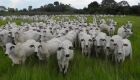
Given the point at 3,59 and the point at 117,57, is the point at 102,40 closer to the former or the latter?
the point at 117,57

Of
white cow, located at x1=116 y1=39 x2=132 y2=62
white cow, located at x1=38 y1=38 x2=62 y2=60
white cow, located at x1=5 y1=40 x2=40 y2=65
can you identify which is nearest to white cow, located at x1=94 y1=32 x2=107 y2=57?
white cow, located at x1=116 y1=39 x2=132 y2=62

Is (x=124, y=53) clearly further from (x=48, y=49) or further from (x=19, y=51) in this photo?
(x=19, y=51)

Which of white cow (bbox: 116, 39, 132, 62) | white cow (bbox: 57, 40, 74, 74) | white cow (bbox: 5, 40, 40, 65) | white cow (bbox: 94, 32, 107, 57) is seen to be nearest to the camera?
white cow (bbox: 57, 40, 74, 74)

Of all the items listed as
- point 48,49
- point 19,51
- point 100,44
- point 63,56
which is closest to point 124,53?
point 100,44

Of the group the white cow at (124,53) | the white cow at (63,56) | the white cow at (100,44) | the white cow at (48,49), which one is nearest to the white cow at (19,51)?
the white cow at (48,49)

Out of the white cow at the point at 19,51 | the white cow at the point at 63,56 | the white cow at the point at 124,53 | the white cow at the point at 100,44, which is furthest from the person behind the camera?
the white cow at the point at 100,44

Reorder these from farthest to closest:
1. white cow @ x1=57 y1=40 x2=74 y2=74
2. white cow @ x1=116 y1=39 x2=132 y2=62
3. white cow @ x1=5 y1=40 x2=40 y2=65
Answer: white cow @ x1=5 y1=40 x2=40 y2=65 < white cow @ x1=116 y1=39 x2=132 y2=62 < white cow @ x1=57 y1=40 x2=74 y2=74

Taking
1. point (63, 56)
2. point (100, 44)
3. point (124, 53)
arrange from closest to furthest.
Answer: point (63, 56) < point (124, 53) < point (100, 44)

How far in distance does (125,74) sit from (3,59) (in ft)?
20.9

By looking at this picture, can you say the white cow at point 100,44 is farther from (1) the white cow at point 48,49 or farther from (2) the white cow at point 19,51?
(2) the white cow at point 19,51

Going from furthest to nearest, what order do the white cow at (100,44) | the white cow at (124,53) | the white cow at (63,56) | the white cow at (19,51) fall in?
the white cow at (100,44) < the white cow at (19,51) < the white cow at (124,53) < the white cow at (63,56)

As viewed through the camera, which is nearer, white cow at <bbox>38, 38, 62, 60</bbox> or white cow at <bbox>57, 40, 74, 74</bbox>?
white cow at <bbox>57, 40, 74, 74</bbox>

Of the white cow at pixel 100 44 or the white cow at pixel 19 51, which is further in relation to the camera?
the white cow at pixel 100 44

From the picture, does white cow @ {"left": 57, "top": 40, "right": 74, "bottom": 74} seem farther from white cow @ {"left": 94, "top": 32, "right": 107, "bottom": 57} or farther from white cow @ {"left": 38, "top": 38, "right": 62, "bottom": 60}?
white cow @ {"left": 94, "top": 32, "right": 107, "bottom": 57}
